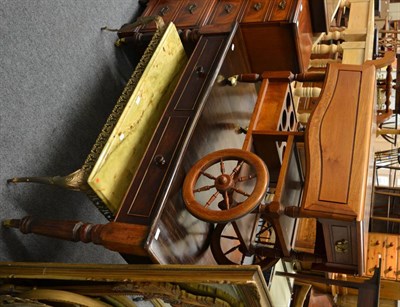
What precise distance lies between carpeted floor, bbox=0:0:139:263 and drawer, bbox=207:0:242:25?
562 millimetres

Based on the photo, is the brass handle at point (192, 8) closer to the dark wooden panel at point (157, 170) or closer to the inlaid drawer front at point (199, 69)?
the inlaid drawer front at point (199, 69)

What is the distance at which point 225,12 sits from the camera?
93.6 inches

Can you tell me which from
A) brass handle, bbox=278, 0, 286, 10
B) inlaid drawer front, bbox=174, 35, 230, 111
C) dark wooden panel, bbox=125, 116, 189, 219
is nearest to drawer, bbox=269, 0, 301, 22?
brass handle, bbox=278, 0, 286, 10

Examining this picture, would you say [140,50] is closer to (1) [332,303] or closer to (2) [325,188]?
(2) [325,188]

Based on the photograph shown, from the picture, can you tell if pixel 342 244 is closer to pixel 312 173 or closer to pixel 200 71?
pixel 312 173

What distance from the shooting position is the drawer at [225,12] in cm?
234

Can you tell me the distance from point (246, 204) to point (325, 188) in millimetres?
307

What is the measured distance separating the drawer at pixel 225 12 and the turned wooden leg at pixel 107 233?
126cm

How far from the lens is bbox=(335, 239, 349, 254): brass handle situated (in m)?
1.65

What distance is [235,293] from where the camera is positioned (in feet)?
4.20

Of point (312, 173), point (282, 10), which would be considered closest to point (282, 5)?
point (282, 10)

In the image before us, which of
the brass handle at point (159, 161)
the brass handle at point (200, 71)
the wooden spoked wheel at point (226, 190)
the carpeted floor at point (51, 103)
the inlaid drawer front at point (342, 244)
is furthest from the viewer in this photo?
the brass handle at point (200, 71)

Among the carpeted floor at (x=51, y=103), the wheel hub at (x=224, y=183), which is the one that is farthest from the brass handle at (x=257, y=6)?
the wheel hub at (x=224, y=183)

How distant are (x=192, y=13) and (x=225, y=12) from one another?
0.60 feet
